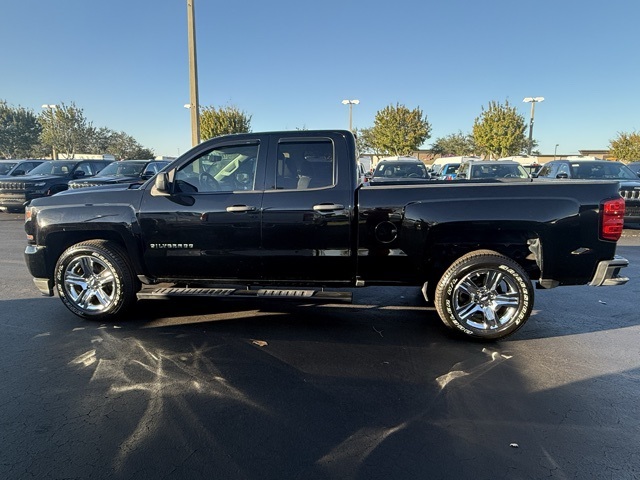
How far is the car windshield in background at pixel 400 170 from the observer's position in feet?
46.5

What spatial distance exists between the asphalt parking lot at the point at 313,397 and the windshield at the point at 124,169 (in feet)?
30.0

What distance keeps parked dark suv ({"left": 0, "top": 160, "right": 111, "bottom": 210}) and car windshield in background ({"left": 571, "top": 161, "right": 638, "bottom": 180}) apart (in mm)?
15916

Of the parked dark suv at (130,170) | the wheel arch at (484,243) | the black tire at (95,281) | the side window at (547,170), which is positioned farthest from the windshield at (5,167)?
the side window at (547,170)

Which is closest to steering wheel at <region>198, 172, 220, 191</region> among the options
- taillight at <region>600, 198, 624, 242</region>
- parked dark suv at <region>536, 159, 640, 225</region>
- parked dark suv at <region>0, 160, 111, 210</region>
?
taillight at <region>600, 198, 624, 242</region>

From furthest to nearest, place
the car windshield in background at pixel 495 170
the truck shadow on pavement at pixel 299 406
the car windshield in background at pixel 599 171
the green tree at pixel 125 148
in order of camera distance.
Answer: the green tree at pixel 125 148 → the car windshield in background at pixel 495 170 → the car windshield in background at pixel 599 171 → the truck shadow on pavement at pixel 299 406

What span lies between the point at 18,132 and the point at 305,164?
62218 mm

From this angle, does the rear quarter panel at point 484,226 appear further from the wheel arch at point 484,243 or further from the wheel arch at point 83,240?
the wheel arch at point 83,240

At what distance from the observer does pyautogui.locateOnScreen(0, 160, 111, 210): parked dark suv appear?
1288cm

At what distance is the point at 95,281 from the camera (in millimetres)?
4473

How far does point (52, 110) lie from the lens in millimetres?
43250

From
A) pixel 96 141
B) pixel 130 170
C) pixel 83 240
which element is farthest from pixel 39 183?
pixel 96 141

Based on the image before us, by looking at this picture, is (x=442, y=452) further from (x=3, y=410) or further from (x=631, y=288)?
(x=631, y=288)

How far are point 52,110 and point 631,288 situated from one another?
170 ft

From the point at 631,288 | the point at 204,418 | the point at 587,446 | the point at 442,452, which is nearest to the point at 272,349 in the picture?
the point at 204,418
